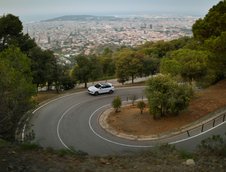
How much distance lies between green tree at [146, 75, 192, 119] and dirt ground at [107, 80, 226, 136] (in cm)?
78

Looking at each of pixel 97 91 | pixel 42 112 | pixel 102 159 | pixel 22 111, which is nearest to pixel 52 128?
pixel 42 112

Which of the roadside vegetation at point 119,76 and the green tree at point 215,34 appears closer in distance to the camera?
the roadside vegetation at point 119,76

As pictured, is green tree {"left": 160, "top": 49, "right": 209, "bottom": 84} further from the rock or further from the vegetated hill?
the rock

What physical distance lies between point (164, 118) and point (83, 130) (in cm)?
553

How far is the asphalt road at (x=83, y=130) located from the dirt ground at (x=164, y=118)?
1.37 metres

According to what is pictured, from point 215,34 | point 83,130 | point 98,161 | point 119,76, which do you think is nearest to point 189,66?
point 215,34

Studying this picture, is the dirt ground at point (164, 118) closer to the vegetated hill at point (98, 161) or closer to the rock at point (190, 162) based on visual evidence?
the vegetated hill at point (98, 161)

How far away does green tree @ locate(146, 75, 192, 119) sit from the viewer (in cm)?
2303

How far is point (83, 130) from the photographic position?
915 inches

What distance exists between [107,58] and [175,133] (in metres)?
37.2

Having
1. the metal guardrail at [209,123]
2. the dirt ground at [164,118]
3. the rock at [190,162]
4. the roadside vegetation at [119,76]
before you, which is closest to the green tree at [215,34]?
the roadside vegetation at [119,76]

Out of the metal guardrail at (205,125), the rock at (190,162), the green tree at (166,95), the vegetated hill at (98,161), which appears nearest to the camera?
the vegetated hill at (98,161)

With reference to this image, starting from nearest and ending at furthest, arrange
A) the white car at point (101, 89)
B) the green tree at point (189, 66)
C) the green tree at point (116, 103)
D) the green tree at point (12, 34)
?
the green tree at point (116, 103) < the green tree at point (189, 66) < the green tree at point (12, 34) < the white car at point (101, 89)

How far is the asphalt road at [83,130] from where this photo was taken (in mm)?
19562
